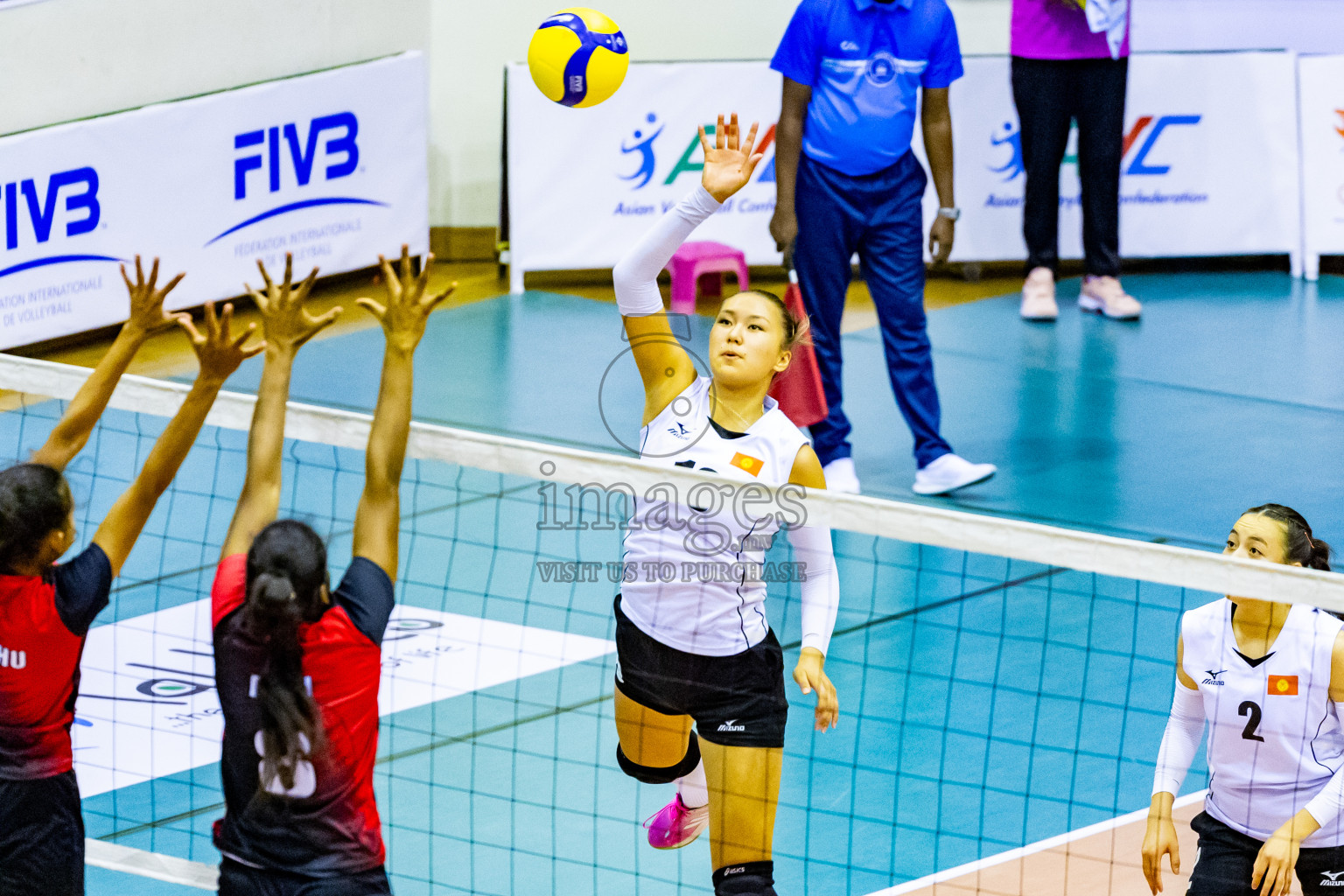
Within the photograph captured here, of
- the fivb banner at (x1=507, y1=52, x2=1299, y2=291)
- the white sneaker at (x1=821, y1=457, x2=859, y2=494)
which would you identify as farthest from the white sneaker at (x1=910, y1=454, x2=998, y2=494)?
the fivb banner at (x1=507, y1=52, x2=1299, y2=291)

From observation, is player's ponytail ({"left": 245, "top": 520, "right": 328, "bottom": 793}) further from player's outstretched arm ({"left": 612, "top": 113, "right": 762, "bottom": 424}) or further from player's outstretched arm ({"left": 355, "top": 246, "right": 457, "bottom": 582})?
player's outstretched arm ({"left": 612, "top": 113, "right": 762, "bottom": 424})

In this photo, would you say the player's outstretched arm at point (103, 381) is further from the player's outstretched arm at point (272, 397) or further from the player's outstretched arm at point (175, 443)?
the player's outstretched arm at point (272, 397)

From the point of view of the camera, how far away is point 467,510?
8.26 metres

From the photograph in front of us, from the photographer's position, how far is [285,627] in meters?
3.29

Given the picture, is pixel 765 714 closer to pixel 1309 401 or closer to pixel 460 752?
pixel 460 752

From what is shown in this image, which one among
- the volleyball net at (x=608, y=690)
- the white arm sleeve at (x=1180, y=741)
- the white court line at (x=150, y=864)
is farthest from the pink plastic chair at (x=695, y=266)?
the white arm sleeve at (x=1180, y=741)

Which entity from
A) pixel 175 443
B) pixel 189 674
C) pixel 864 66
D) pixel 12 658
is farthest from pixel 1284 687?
pixel 864 66

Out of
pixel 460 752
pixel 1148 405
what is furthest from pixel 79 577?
pixel 1148 405

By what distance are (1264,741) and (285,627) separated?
2386mm

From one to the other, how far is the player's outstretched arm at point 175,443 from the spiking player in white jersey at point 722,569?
1.11 m

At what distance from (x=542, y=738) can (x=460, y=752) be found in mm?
299

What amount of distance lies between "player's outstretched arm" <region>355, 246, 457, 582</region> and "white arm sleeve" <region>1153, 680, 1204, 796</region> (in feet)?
6.58

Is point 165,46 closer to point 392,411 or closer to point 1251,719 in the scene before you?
point 392,411

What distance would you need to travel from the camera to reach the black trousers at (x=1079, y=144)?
11.4 meters
